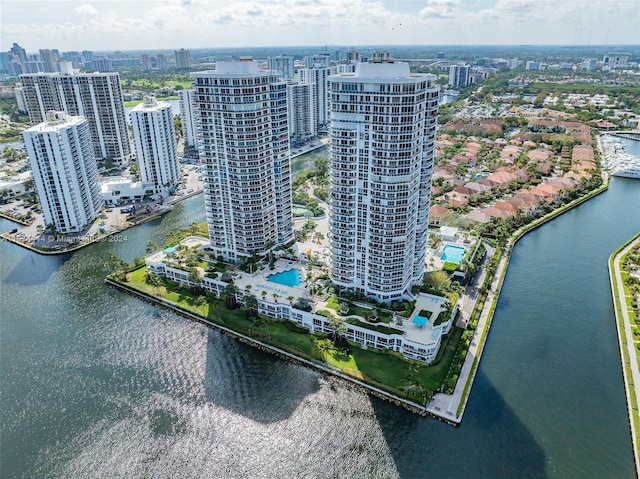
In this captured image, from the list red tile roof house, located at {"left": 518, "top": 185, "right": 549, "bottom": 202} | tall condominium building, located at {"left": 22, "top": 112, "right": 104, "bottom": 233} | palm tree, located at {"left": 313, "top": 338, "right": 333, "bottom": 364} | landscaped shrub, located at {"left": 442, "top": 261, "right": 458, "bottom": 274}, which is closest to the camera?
palm tree, located at {"left": 313, "top": 338, "right": 333, "bottom": 364}

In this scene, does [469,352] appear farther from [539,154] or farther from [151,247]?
[539,154]

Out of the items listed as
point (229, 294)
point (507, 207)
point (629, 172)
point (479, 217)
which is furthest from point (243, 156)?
point (629, 172)

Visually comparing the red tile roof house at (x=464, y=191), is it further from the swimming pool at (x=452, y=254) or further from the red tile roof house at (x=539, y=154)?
the red tile roof house at (x=539, y=154)

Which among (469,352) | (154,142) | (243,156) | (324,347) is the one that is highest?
(243,156)

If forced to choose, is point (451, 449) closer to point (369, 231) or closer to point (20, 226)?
point (369, 231)

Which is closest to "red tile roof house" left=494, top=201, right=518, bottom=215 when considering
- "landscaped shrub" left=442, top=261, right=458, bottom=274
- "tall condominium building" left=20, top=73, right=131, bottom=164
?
"landscaped shrub" left=442, top=261, right=458, bottom=274

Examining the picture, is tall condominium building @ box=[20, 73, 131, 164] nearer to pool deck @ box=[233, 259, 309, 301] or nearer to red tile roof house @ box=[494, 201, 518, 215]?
pool deck @ box=[233, 259, 309, 301]
